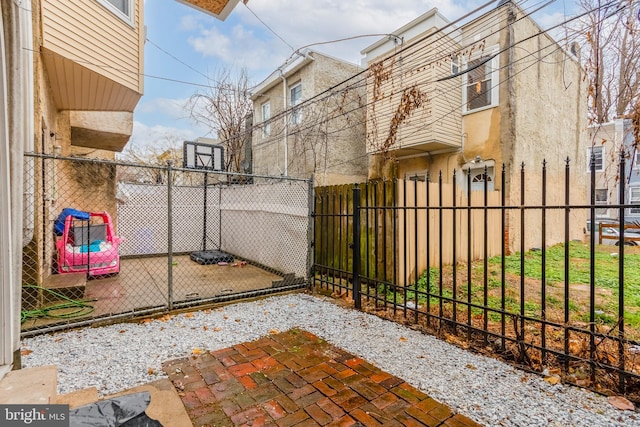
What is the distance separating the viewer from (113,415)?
1.81 meters

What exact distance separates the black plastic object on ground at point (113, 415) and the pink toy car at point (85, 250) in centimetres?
454

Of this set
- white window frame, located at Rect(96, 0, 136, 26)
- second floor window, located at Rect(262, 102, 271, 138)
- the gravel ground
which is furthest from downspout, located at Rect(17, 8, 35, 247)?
second floor window, located at Rect(262, 102, 271, 138)

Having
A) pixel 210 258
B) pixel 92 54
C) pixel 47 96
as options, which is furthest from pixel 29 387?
pixel 210 258

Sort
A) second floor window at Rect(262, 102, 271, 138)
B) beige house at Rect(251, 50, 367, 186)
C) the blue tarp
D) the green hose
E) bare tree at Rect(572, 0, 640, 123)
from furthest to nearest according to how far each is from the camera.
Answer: second floor window at Rect(262, 102, 271, 138) → beige house at Rect(251, 50, 367, 186) → the blue tarp → the green hose → bare tree at Rect(572, 0, 640, 123)

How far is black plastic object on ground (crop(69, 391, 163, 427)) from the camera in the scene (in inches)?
67.6

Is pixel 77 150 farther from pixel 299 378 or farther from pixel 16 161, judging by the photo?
pixel 299 378

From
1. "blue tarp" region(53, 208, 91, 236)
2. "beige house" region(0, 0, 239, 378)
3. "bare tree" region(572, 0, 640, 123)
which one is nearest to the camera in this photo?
"beige house" region(0, 0, 239, 378)

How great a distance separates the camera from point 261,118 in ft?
47.9

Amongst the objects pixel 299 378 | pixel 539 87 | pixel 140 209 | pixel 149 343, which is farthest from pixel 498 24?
pixel 140 209

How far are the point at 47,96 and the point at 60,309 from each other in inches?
135

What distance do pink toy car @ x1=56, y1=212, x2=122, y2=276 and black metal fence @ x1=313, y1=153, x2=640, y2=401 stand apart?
164 inches

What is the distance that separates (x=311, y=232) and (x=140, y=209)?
19.1 feet

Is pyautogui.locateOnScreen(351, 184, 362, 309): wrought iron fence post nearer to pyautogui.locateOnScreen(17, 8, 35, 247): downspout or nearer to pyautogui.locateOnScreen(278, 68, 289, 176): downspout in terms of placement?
pyautogui.locateOnScreen(17, 8, 35, 247): downspout

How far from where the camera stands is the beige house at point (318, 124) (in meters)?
11.4
